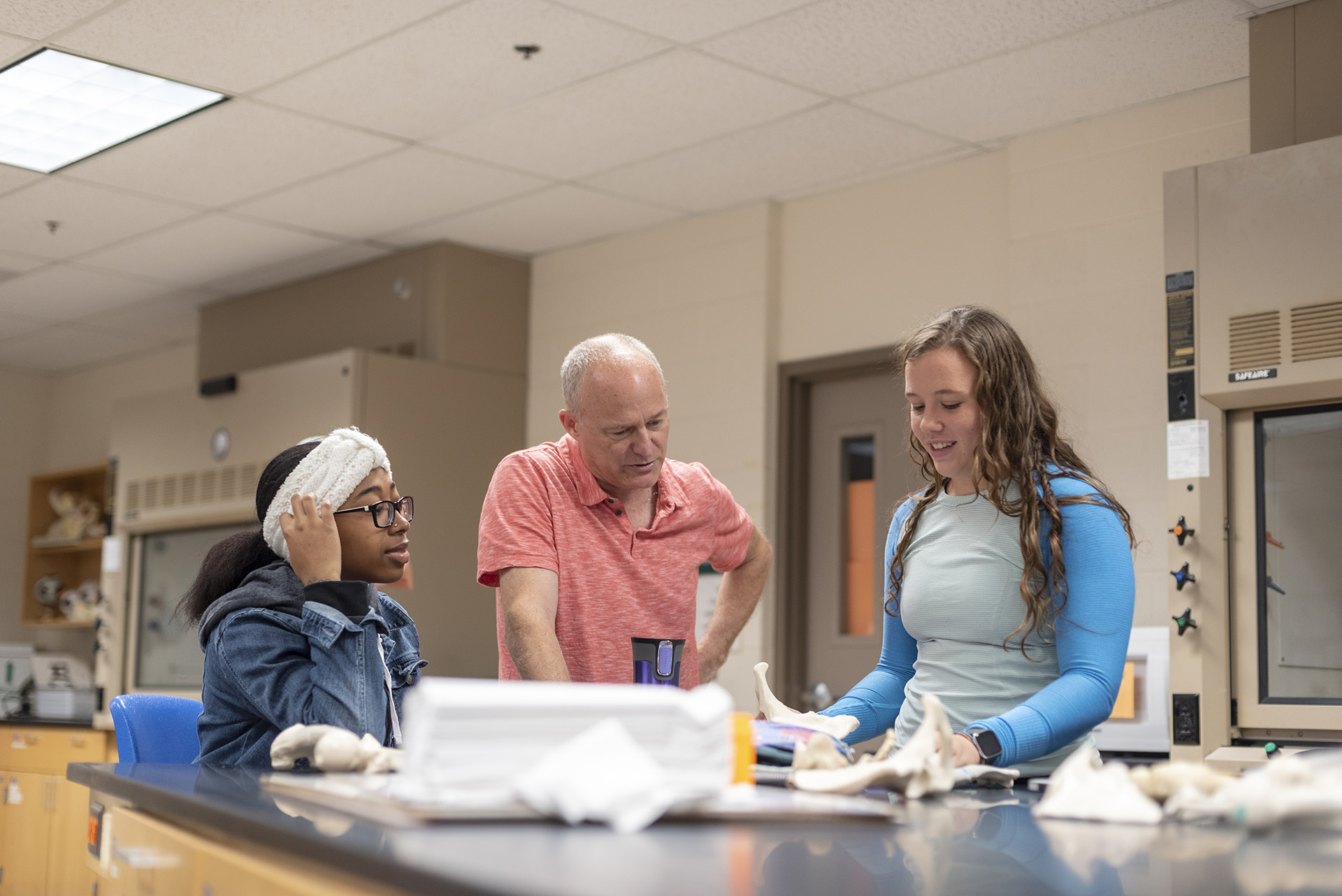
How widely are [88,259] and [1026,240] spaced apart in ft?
11.3

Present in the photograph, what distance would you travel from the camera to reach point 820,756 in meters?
1.16

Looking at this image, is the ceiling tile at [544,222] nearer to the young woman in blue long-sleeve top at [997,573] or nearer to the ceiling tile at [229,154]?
the ceiling tile at [229,154]

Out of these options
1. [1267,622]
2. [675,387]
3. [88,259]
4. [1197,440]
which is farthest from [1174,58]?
[88,259]

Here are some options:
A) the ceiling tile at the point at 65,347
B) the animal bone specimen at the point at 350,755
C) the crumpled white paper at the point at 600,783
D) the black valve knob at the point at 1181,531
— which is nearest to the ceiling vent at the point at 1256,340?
the black valve knob at the point at 1181,531

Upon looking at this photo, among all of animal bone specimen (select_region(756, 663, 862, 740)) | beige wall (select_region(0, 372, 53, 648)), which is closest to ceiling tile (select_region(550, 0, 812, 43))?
animal bone specimen (select_region(756, 663, 862, 740))

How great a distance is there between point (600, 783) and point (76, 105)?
11.0 ft

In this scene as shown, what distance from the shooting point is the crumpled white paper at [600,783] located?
2.78 ft

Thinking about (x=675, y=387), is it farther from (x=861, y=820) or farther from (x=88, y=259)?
(x=861, y=820)

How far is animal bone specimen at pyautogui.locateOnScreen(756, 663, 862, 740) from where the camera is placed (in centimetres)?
138

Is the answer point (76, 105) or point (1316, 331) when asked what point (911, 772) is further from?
point (76, 105)

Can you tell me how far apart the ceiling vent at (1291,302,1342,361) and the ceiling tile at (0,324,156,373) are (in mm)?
5254

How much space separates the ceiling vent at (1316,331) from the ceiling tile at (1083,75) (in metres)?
0.75

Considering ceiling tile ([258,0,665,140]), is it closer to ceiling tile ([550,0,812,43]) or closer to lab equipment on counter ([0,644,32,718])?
ceiling tile ([550,0,812,43])

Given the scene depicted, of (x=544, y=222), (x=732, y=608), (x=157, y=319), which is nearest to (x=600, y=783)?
(x=732, y=608)
